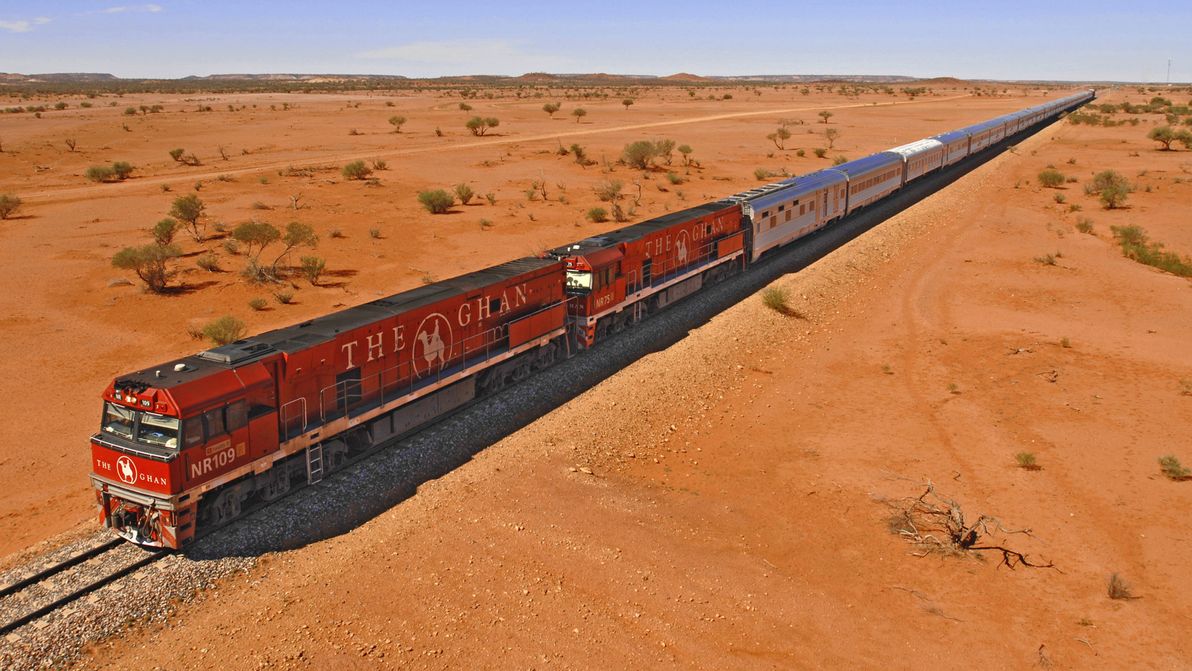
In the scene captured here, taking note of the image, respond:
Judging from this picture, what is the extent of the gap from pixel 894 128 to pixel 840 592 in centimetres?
10187

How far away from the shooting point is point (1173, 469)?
17250mm

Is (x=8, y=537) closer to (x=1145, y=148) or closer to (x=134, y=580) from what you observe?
(x=134, y=580)

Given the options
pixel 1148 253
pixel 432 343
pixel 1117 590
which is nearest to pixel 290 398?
pixel 432 343

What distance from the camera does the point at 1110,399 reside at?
21688 mm

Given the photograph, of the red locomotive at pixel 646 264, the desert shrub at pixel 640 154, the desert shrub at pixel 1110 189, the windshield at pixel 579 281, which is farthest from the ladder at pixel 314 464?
Result: the desert shrub at pixel 640 154

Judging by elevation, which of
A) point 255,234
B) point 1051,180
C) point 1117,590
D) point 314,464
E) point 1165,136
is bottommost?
point 1117,590

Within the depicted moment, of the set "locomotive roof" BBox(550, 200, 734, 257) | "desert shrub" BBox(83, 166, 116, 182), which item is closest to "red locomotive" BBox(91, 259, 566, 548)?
"locomotive roof" BBox(550, 200, 734, 257)

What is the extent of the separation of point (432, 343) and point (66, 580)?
856 centimetres

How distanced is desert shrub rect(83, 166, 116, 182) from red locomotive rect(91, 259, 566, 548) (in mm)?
50791

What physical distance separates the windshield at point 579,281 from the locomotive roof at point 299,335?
1.22m

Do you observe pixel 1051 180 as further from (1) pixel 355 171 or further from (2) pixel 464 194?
(1) pixel 355 171

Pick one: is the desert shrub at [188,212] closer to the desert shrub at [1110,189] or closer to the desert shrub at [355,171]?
the desert shrub at [355,171]

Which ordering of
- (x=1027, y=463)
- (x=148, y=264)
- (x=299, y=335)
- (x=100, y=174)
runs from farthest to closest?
(x=100, y=174)
(x=148, y=264)
(x=1027, y=463)
(x=299, y=335)

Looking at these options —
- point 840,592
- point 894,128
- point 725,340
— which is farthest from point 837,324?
point 894,128
